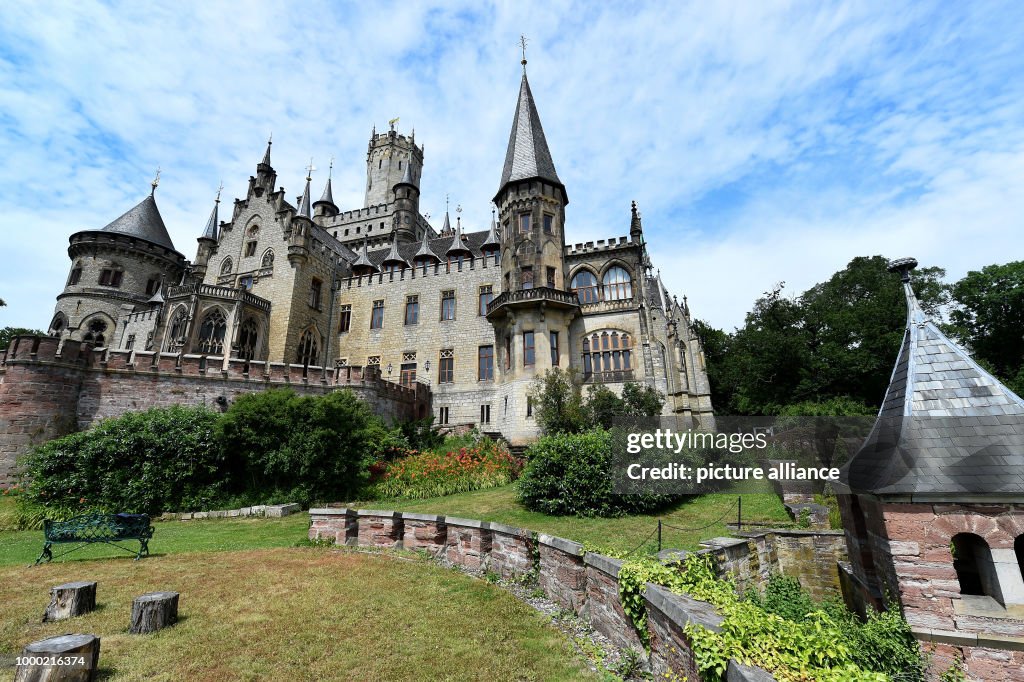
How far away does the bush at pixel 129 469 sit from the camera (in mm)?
13930

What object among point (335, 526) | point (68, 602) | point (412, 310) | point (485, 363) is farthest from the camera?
point (412, 310)

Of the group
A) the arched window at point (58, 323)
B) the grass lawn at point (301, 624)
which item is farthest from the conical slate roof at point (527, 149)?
the arched window at point (58, 323)

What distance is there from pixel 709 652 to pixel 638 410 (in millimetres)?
19150

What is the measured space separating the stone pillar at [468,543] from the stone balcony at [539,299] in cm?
1804

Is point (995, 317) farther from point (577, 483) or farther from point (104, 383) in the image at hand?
point (104, 383)

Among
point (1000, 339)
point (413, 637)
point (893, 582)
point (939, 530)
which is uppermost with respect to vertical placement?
point (1000, 339)

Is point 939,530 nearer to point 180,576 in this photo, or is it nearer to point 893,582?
point 893,582

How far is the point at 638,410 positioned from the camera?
879 inches

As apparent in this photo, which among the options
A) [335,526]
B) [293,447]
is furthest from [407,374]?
[335,526]

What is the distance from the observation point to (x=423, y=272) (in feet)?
109

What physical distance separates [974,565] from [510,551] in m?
7.20

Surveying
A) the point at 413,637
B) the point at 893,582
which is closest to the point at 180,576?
the point at 413,637

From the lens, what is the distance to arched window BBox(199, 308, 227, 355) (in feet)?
93.0

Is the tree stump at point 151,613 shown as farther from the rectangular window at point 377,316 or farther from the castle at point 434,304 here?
the rectangular window at point 377,316
